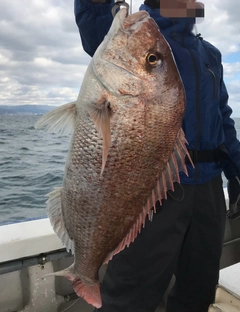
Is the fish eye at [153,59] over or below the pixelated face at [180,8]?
below

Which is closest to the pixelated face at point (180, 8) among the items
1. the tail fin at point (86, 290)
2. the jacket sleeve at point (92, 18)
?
the jacket sleeve at point (92, 18)

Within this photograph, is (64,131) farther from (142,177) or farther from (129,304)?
(129,304)

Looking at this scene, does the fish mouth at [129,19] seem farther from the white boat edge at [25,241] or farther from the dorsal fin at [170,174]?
the white boat edge at [25,241]

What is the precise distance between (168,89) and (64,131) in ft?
1.71

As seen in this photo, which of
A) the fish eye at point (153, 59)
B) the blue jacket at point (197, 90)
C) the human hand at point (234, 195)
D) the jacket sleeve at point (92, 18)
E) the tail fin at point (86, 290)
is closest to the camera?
the fish eye at point (153, 59)

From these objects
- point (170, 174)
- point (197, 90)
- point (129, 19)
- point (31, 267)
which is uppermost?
point (129, 19)

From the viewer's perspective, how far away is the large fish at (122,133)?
155 cm

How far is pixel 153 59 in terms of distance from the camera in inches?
63.0

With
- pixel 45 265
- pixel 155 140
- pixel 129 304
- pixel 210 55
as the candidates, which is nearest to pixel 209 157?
pixel 210 55

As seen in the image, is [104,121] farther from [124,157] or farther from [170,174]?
[170,174]

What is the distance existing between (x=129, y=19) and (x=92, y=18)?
0.37 metres

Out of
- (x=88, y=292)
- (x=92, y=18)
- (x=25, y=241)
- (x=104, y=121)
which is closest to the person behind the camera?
(x=104, y=121)

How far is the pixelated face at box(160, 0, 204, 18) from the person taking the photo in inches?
87.4

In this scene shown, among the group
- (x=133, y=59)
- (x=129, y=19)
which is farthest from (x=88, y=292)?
(x=129, y=19)
